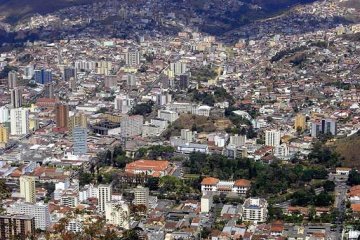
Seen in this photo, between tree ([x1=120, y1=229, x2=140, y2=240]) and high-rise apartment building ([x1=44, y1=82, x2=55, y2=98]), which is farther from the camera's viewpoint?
high-rise apartment building ([x1=44, y1=82, x2=55, y2=98])

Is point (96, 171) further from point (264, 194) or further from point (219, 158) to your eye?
point (264, 194)

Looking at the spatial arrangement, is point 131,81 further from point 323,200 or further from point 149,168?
point 323,200

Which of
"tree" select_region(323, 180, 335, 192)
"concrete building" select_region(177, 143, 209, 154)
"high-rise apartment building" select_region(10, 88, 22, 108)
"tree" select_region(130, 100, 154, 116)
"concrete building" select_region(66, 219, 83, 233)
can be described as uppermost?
"high-rise apartment building" select_region(10, 88, 22, 108)

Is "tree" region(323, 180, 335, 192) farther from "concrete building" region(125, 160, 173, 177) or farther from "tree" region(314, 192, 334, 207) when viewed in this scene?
"concrete building" region(125, 160, 173, 177)

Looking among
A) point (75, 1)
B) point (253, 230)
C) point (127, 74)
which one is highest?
point (75, 1)

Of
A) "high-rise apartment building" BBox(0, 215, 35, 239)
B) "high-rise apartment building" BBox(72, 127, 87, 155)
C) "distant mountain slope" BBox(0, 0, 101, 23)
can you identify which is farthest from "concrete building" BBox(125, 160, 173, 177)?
"distant mountain slope" BBox(0, 0, 101, 23)

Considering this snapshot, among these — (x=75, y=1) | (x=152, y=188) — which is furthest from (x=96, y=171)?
(x=75, y=1)

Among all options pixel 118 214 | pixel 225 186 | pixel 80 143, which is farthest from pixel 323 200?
pixel 80 143
